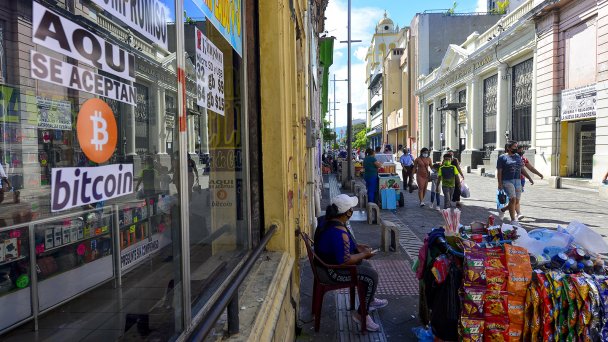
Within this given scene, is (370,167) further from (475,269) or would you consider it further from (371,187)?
(475,269)

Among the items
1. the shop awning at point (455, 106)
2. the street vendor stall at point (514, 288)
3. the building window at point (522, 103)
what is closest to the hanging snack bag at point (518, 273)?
the street vendor stall at point (514, 288)

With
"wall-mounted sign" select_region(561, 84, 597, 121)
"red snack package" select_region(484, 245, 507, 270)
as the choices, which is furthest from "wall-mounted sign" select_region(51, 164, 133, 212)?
"wall-mounted sign" select_region(561, 84, 597, 121)

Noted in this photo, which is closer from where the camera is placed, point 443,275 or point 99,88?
point 99,88

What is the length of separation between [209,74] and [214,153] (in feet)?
2.72

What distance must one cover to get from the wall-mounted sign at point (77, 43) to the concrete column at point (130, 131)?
23 cm

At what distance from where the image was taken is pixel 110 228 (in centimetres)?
329

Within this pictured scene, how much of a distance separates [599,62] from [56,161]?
1878cm

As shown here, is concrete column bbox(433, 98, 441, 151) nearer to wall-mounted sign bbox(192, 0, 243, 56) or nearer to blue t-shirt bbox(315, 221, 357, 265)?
blue t-shirt bbox(315, 221, 357, 265)

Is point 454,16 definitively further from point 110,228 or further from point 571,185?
point 110,228

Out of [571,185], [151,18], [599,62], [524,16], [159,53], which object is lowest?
[571,185]

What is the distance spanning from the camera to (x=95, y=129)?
61.9 inches

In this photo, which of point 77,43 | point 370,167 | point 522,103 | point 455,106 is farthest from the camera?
point 455,106

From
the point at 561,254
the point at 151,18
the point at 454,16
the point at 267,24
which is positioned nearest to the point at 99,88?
the point at 151,18

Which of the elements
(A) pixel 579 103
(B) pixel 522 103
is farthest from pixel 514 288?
(B) pixel 522 103
